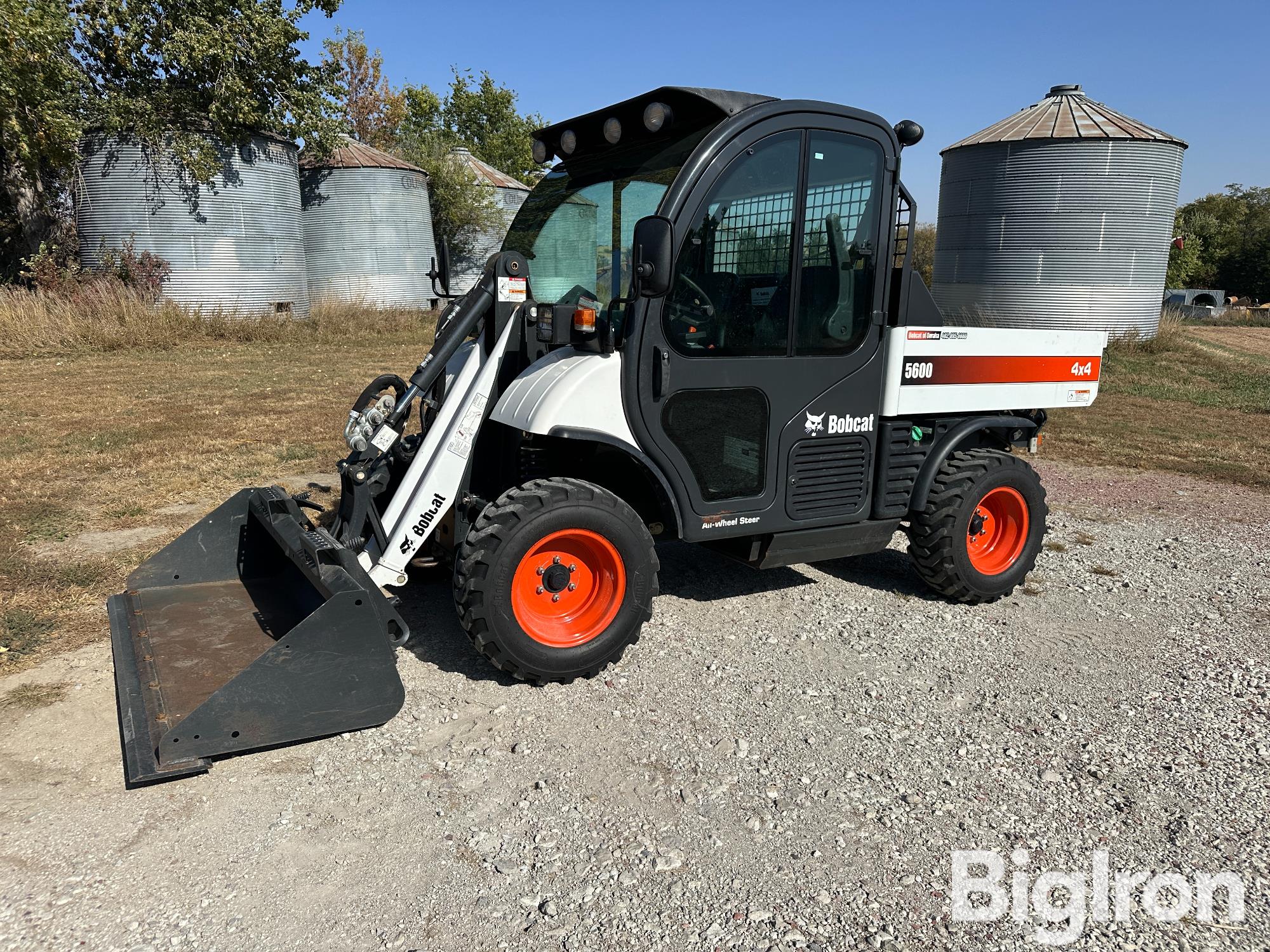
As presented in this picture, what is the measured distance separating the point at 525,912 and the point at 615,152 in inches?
130

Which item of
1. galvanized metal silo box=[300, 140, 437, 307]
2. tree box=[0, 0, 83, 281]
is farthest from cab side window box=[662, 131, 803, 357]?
galvanized metal silo box=[300, 140, 437, 307]

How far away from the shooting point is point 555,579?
3.83m

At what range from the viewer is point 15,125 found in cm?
1647

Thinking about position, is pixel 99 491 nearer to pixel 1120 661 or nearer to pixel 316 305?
pixel 1120 661

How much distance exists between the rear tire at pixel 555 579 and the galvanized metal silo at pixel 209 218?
17.7 meters

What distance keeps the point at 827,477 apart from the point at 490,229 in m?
27.9

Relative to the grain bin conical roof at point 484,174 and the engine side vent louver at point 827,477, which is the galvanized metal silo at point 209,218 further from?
the engine side vent louver at point 827,477

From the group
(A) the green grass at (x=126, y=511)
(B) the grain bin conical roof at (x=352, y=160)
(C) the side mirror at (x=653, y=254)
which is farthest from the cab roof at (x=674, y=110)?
(B) the grain bin conical roof at (x=352, y=160)

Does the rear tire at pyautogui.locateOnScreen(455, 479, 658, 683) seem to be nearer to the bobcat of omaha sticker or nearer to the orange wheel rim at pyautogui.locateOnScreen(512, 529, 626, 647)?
the orange wheel rim at pyautogui.locateOnScreen(512, 529, 626, 647)

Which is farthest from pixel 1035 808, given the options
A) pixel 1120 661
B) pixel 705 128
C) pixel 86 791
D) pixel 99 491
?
pixel 99 491

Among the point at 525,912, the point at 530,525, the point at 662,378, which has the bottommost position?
the point at 525,912

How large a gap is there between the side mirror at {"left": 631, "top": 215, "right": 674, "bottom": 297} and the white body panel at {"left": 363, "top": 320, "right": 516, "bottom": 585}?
0.89 metres

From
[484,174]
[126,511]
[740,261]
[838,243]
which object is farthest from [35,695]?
[484,174]

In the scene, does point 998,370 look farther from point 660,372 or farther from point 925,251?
point 925,251
